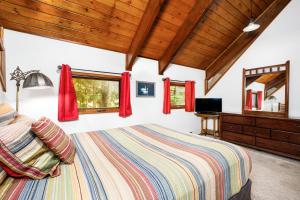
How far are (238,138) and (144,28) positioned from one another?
3366mm

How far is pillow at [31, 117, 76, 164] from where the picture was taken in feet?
3.27

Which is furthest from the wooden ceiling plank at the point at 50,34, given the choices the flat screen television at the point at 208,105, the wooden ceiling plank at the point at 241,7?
the flat screen television at the point at 208,105

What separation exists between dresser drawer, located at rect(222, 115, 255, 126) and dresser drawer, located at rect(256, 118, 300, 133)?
135 mm

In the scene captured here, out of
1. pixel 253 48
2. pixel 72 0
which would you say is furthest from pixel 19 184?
pixel 253 48

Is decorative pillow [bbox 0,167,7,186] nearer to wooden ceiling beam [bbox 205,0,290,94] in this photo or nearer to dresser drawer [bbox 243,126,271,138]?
dresser drawer [bbox 243,126,271,138]

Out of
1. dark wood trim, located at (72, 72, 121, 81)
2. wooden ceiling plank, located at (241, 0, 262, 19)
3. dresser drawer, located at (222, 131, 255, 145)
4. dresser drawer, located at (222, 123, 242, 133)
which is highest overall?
wooden ceiling plank, located at (241, 0, 262, 19)

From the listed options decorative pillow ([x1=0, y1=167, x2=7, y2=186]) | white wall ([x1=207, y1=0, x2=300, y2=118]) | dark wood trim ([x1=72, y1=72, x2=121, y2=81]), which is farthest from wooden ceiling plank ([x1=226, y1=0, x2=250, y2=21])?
decorative pillow ([x1=0, y1=167, x2=7, y2=186])

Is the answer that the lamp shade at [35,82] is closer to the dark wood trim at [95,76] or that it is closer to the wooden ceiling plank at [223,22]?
the dark wood trim at [95,76]

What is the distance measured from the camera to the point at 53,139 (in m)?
1.05

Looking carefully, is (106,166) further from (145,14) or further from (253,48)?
(253,48)

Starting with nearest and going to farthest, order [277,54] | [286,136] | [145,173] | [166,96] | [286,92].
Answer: [145,173], [286,136], [286,92], [277,54], [166,96]

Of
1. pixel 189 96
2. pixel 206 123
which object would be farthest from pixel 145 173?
pixel 206 123

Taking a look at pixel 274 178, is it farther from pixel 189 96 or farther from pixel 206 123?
pixel 189 96

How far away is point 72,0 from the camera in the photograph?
2051 mm
